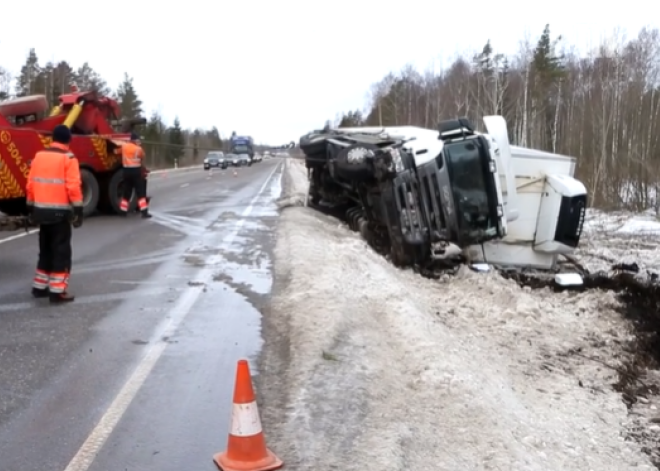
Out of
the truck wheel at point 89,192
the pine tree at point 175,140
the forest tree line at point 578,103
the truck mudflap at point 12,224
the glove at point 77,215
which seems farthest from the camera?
the pine tree at point 175,140

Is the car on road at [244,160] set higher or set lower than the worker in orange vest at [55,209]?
lower

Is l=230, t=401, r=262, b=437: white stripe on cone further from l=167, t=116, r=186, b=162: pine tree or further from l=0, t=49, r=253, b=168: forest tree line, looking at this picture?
l=167, t=116, r=186, b=162: pine tree

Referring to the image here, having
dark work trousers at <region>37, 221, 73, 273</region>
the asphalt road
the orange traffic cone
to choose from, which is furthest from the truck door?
the orange traffic cone

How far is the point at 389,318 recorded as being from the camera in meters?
6.80

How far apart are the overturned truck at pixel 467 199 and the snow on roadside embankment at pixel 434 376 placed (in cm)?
100

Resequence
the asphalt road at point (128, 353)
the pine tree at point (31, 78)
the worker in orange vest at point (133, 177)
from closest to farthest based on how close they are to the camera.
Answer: the asphalt road at point (128, 353) → the worker in orange vest at point (133, 177) → the pine tree at point (31, 78)

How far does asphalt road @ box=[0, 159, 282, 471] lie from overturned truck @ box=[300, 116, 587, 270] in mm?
1862

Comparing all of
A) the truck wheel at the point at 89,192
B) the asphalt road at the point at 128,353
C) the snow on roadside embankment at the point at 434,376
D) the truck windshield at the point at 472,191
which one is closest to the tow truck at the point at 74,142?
the truck wheel at the point at 89,192

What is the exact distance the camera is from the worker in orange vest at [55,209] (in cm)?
761

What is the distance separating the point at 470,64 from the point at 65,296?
60067 mm

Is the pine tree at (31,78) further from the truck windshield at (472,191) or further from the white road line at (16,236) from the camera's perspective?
the truck windshield at (472,191)

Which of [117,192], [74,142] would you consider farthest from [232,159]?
[74,142]

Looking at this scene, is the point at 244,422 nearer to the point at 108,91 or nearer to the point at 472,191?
the point at 472,191

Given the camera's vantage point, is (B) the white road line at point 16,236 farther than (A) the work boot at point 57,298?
Yes
